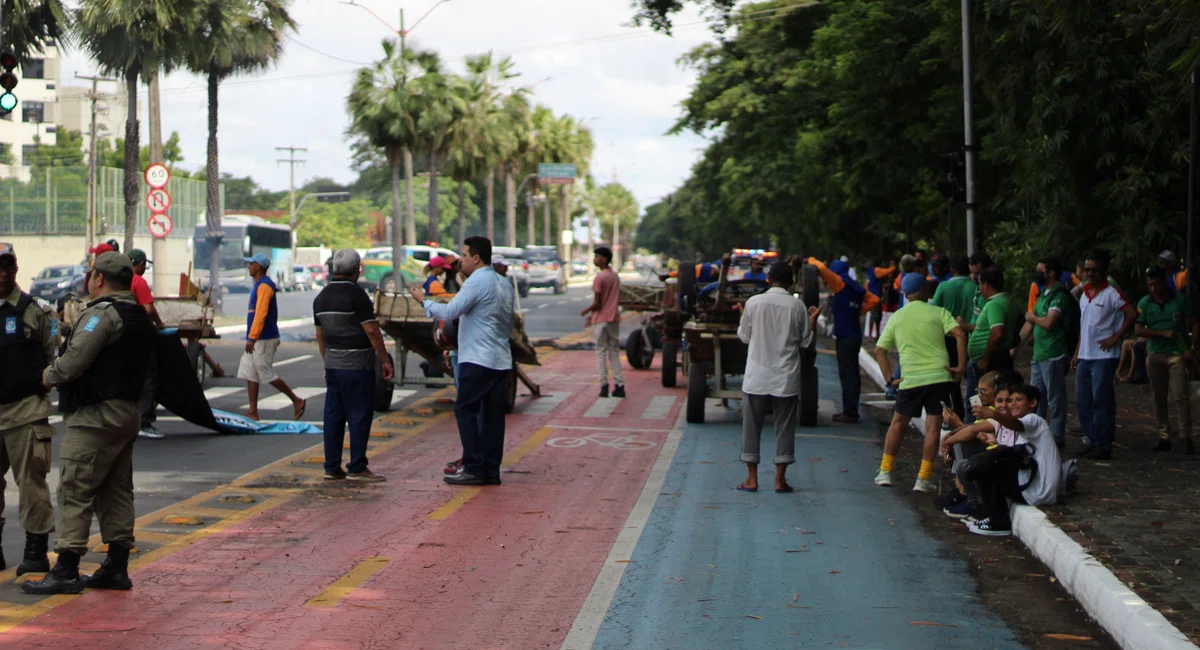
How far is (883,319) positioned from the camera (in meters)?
24.9

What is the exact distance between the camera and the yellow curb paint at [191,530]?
276 inches

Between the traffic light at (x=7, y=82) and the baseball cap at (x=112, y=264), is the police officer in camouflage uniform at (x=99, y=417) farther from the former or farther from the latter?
the traffic light at (x=7, y=82)

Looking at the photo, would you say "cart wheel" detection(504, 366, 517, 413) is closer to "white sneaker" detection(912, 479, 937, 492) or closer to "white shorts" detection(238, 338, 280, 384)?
"white shorts" detection(238, 338, 280, 384)

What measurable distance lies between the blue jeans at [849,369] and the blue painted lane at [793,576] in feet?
13.3

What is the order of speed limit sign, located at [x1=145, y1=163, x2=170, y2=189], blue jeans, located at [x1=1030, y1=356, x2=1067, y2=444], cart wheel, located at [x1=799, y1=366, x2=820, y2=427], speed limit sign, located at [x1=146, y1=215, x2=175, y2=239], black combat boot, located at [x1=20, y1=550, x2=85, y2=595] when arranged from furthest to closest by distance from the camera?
1. speed limit sign, located at [x1=146, y1=215, x2=175, y2=239]
2. speed limit sign, located at [x1=145, y1=163, x2=170, y2=189]
3. cart wheel, located at [x1=799, y1=366, x2=820, y2=427]
4. blue jeans, located at [x1=1030, y1=356, x2=1067, y2=444]
5. black combat boot, located at [x1=20, y1=550, x2=85, y2=595]

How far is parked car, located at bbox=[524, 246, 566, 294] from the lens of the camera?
232ft

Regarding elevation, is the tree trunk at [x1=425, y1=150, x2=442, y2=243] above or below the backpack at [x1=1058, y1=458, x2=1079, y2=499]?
above

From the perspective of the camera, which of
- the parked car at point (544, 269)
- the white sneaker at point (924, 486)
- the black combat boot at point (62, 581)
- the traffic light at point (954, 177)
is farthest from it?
the parked car at point (544, 269)

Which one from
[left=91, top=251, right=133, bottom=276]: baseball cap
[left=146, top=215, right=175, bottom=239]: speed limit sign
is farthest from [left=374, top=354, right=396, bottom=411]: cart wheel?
[left=146, top=215, right=175, bottom=239]: speed limit sign

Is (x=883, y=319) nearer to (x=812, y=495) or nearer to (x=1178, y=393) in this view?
(x=1178, y=393)

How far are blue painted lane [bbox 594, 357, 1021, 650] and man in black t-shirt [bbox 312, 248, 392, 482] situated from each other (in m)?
2.50

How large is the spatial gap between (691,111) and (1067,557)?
4086 cm

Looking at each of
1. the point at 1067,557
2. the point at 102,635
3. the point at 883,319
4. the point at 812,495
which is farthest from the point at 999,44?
the point at 102,635

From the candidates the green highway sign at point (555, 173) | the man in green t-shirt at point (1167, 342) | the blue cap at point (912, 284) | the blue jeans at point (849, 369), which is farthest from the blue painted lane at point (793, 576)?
the green highway sign at point (555, 173)
